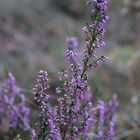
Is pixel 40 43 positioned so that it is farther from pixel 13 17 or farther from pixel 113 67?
pixel 113 67

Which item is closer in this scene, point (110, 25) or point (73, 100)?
point (73, 100)

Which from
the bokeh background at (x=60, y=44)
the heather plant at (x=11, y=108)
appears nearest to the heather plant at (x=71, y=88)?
the heather plant at (x=11, y=108)

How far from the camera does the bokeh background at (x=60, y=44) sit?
8875 mm

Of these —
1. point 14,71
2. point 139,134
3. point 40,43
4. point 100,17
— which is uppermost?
point 40,43

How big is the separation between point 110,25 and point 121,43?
2.99 feet

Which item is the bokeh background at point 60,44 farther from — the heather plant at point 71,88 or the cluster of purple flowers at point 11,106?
the heather plant at point 71,88

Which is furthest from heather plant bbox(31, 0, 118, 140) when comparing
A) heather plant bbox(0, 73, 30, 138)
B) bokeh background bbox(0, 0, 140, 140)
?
bokeh background bbox(0, 0, 140, 140)

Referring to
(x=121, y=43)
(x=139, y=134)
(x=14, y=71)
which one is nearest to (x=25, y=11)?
(x=121, y=43)

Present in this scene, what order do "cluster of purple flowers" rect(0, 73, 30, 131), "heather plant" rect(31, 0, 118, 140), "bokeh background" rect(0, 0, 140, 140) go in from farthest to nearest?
"bokeh background" rect(0, 0, 140, 140) → "cluster of purple flowers" rect(0, 73, 30, 131) → "heather plant" rect(31, 0, 118, 140)

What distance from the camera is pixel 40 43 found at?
11859 mm

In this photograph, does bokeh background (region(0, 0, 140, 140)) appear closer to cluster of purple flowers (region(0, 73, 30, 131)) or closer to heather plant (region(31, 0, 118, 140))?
cluster of purple flowers (region(0, 73, 30, 131))

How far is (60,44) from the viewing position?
12.1m

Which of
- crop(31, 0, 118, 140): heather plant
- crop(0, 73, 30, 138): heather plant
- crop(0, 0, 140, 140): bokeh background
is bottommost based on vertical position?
crop(31, 0, 118, 140): heather plant

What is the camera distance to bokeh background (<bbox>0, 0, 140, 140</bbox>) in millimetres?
8875
